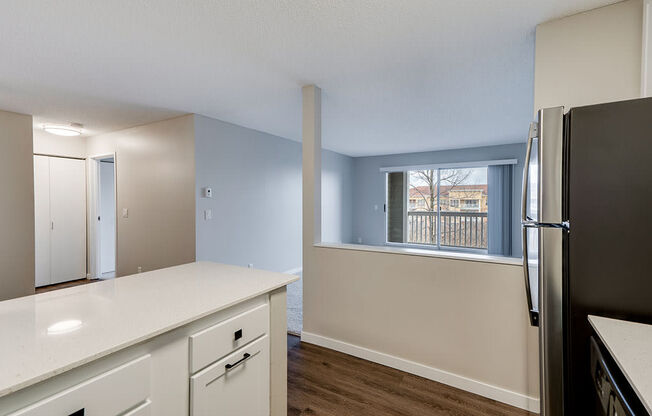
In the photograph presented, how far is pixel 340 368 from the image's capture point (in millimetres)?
2264

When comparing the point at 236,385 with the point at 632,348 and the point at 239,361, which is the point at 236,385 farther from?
the point at 632,348

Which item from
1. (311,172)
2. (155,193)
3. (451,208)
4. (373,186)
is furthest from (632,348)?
(373,186)

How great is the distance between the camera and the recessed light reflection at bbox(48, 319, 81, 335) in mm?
907

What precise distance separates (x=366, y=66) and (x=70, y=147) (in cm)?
497

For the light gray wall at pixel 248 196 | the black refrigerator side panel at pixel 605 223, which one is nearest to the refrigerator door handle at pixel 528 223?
the black refrigerator side panel at pixel 605 223

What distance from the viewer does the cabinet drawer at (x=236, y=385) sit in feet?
3.58

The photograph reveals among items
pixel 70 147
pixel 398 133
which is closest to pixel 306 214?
pixel 398 133

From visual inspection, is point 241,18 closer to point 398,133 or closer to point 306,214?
point 306,214

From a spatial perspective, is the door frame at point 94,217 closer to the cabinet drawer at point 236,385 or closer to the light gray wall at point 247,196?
the light gray wall at point 247,196

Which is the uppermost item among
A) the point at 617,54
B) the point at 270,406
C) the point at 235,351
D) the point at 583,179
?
the point at 617,54

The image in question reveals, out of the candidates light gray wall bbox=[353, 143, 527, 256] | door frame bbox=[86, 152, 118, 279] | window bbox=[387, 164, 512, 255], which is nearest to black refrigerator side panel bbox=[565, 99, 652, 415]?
window bbox=[387, 164, 512, 255]

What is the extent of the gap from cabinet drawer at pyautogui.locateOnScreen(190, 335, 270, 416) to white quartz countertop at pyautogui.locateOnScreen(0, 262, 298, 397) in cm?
24

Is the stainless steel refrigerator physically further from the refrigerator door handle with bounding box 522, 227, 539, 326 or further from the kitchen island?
the kitchen island

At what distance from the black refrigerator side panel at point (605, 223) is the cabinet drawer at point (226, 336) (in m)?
1.27
